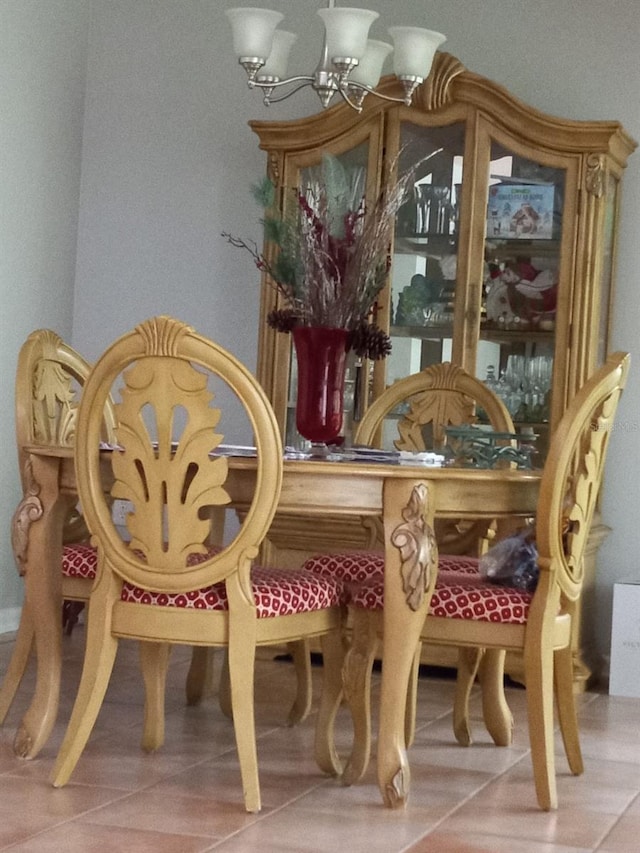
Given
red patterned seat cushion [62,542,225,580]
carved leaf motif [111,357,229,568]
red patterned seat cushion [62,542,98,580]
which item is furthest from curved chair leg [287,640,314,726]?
carved leaf motif [111,357,229,568]

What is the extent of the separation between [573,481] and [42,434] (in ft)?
4.31

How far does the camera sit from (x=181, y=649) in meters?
4.77

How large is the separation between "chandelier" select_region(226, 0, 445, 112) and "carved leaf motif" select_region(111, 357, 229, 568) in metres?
0.95

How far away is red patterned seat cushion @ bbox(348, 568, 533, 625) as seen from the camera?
9.30ft

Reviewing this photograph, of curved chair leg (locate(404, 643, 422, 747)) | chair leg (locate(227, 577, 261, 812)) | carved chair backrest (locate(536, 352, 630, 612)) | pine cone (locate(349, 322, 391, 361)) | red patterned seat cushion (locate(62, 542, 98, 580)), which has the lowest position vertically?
curved chair leg (locate(404, 643, 422, 747))

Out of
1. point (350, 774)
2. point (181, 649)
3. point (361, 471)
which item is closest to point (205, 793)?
point (350, 774)

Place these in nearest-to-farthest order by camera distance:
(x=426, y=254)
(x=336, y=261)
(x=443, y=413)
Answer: (x=336, y=261) → (x=443, y=413) → (x=426, y=254)

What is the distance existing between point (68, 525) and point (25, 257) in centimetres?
172

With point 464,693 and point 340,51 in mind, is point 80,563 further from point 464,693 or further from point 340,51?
point 340,51

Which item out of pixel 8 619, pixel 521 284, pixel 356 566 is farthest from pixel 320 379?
pixel 8 619

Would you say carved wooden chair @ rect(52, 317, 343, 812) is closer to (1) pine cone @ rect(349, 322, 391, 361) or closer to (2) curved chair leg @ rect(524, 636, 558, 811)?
(2) curved chair leg @ rect(524, 636, 558, 811)

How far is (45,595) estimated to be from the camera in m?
3.07

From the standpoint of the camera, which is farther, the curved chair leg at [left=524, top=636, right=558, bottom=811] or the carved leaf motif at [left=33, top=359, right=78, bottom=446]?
the carved leaf motif at [left=33, top=359, right=78, bottom=446]

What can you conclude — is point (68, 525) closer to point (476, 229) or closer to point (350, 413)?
point (350, 413)
